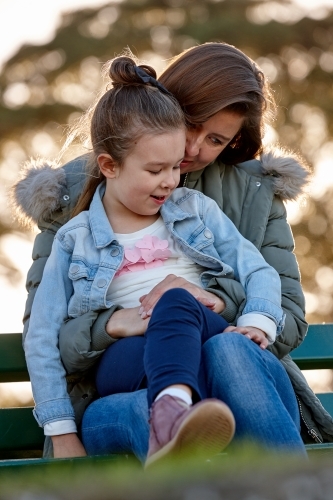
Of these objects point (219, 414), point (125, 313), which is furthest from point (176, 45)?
point (219, 414)

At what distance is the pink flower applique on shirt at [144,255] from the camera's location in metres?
3.55

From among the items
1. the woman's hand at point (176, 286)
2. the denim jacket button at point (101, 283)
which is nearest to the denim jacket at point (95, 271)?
the denim jacket button at point (101, 283)

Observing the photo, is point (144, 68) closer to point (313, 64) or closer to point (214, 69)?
point (214, 69)

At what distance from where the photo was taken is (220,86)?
12.4 ft

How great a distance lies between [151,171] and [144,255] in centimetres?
28

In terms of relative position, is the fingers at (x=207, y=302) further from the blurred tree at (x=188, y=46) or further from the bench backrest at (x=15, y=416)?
the blurred tree at (x=188, y=46)

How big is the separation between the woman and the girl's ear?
29cm

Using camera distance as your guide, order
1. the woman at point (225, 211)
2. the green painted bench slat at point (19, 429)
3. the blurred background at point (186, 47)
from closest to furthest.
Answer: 1. the woman at point (225, 211)
2. the green painted bench slat at point (19, 429)
3. the blurred background at point (186, 47)

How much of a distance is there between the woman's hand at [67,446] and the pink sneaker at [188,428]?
696 mm

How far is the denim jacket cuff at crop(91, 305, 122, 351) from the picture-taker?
11.0 feet

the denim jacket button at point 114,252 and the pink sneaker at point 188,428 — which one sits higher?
the denim jacket button at point 114,252

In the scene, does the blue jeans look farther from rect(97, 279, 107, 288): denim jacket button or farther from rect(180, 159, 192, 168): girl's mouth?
rect(180, 159, 192, 168): girl's mouth

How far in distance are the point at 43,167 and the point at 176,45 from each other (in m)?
7.29

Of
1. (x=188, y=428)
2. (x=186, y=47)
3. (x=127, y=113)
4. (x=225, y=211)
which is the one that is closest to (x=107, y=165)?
(x=127, y=113)
